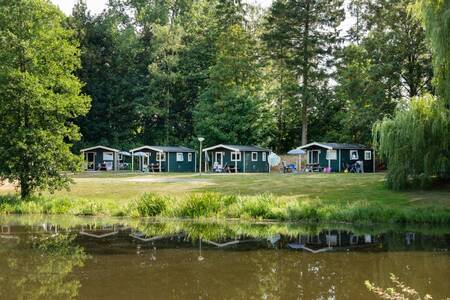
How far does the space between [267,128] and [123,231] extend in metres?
36.5

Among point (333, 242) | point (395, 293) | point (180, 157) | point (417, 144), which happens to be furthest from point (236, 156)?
point (395, 293)

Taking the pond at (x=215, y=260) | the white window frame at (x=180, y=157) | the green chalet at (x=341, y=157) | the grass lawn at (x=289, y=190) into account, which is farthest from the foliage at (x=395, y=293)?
the white window frame at (x=180, y=157)

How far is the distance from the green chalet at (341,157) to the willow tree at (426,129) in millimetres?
17259

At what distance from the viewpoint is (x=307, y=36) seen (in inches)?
1821

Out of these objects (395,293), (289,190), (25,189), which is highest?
(25,189)

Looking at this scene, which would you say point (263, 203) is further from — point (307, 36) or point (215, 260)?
point (307, 36)

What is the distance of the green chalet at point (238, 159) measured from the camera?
45250 mm

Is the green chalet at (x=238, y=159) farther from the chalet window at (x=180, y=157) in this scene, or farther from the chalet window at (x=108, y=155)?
the chalet window at (x=108, y=155)

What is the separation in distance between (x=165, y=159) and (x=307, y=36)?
51.4 feet

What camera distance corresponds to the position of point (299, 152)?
4294 cm

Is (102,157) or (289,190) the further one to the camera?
(102,157)

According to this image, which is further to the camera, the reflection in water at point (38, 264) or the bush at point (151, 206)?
the bush at point (151, 206)

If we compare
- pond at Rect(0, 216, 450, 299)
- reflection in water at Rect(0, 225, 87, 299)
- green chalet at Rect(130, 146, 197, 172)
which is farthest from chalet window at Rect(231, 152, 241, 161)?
reflection in water at Rect(0, 225, 87, 299)

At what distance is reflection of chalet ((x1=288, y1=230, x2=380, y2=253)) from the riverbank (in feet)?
9.16
